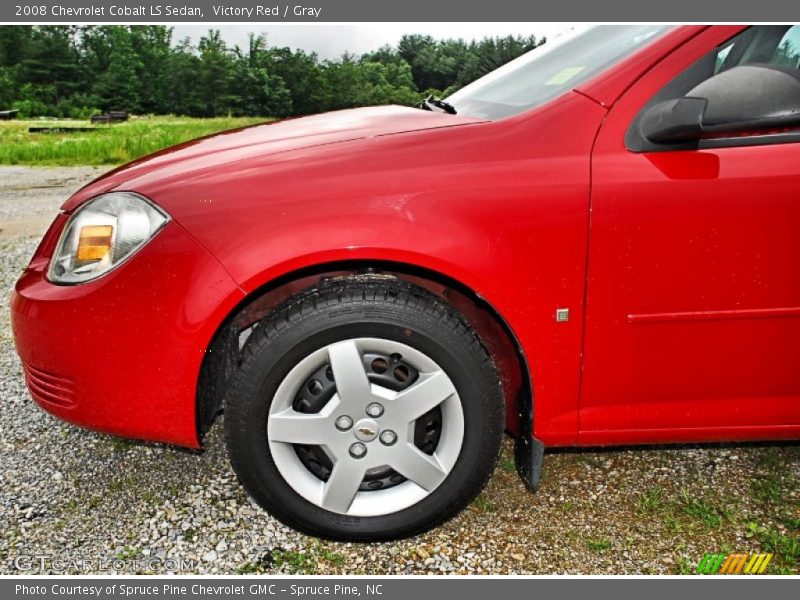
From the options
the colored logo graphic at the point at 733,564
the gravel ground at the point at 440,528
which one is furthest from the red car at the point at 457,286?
the colored logo graphic at the point at 733,564

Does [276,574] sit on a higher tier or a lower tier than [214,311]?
lower

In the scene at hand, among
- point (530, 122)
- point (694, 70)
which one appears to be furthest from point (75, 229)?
point (694, 70)

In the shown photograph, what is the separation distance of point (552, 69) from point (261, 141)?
3.18ft

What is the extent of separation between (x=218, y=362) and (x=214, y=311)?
0.29 meters

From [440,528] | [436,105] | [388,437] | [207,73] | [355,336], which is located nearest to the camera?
[355,336]

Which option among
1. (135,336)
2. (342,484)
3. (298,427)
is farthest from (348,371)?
(135,336)

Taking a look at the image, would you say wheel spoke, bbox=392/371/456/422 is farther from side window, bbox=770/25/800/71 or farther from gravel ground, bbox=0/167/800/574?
side window, bbox=770/25/800/71

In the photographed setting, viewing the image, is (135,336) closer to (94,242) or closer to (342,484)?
(94,242)

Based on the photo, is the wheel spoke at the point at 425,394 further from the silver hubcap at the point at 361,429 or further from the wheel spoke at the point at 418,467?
the wheel spoke at the point at 418,467

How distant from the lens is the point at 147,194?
183 centimetres

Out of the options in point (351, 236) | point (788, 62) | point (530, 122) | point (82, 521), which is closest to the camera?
point (351, 236)

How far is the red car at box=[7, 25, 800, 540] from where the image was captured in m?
1.71

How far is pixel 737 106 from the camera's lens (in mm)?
1658

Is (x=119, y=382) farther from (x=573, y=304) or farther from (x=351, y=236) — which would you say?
(x=573, y=304)
